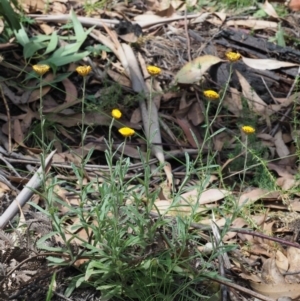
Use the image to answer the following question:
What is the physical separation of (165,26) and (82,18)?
1.95 feet

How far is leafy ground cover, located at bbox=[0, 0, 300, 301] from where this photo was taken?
244 centimetres

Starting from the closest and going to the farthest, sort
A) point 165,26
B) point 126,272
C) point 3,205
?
point 126,272 < point 3,205 < point 165,26

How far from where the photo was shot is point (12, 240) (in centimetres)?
254

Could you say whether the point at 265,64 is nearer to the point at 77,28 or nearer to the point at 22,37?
the point at 77,28

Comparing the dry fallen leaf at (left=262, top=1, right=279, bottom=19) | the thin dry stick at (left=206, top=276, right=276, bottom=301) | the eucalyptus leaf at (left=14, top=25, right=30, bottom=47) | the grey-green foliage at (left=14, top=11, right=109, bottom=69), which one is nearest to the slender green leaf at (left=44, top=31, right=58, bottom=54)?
the grey-green foliage at (left=14, top=11, right=109, bottom=69)

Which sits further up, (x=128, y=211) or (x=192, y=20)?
(x=128, y=211)

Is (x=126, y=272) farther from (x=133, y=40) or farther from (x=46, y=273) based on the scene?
(x=133, y=40)

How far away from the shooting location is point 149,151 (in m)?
2.39

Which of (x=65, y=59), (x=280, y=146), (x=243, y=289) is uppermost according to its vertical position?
(x=65, y=59)

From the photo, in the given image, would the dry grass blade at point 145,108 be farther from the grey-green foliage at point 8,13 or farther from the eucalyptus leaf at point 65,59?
the grey-green foliage at point 8,13

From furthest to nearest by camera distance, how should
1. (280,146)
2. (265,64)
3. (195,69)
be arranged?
(265,64) < (195,69) < (280,146)

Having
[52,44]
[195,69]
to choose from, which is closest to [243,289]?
[195,69]

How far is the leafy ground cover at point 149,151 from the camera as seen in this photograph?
2.44 metres

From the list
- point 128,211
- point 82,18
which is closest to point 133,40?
point 82,18
